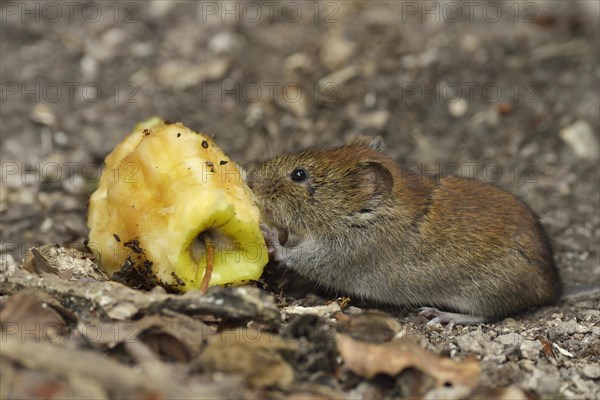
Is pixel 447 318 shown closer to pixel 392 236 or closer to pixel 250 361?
pixel 392 236

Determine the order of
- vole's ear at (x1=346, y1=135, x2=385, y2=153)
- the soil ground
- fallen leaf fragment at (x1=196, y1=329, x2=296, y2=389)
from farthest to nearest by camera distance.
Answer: the soil ground < vole's ear at (x1=346, y1=135, x2=385, y2=153) < fallen leaf fragment at (x1=196, y1=329, x2=296, y2=389)

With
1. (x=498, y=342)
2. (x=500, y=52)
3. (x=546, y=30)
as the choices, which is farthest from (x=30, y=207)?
(x=546, y=30)

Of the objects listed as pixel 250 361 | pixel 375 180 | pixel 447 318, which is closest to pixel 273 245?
pixel 375 180

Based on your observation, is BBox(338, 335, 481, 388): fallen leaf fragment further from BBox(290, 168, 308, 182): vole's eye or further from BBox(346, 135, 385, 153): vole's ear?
BBox(346, 135, 385, 153): vole's ear

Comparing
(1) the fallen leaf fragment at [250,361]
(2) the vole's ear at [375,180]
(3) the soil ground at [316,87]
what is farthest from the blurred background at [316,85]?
(1) the fallen leaf fragment at [250,361]

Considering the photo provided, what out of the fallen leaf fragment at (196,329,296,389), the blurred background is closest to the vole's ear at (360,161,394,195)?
the fallen leaf fragment at (196,329,296,389)

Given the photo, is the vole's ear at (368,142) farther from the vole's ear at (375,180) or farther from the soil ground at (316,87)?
the soil ground at (316,87)
